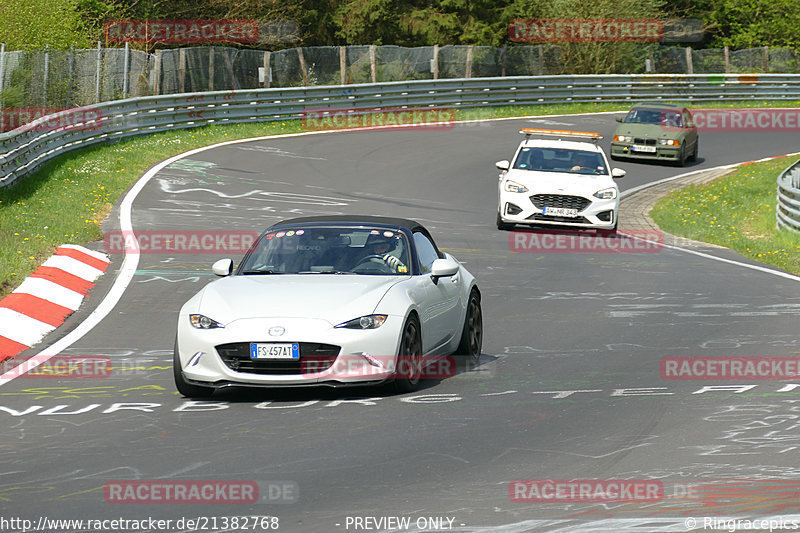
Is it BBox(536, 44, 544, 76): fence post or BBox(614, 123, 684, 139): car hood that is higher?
BBox(536, 44, 544, 76): fence post

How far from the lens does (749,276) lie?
1786cm

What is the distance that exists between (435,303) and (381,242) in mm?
735

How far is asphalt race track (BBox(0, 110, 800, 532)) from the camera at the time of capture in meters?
6.61

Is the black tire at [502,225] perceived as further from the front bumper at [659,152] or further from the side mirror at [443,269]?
the front bumper at [659,152]

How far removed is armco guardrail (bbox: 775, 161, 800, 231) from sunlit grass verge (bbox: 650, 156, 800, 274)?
0.22 meters

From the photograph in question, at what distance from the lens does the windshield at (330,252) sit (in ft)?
34.8

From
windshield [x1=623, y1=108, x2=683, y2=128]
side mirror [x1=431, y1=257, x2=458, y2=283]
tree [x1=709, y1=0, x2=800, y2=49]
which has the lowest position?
windshield [x1=623, y1=108, x2=683, y2=128]

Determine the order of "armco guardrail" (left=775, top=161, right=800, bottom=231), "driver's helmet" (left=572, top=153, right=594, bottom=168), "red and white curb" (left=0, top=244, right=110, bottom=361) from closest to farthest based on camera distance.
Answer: "red and white curb" (left=0, top=244, right=110, bottom=361) < "driver's helmet" (left=572, top=153, right=594, bottom=168) < "armco guardrail" (left=775, top=161, right=800, bottom=231)

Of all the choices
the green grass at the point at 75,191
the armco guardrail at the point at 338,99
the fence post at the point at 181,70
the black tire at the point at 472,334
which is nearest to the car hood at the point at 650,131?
the armco guardrail at the point at 338,99

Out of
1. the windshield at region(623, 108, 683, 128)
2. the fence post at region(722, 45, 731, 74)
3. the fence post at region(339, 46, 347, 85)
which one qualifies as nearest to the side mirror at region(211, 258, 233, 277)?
the windshield at region(623, 108, 683, 128)

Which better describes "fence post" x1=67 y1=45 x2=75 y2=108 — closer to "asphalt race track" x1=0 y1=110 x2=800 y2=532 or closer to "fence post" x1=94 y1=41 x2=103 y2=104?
"fence post" x1=94 y1=41 x2=103 y2=104

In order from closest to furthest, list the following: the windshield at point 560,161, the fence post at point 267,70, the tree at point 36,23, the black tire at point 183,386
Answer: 1. the black tire at point 183,386
2. the windshield at point 560,161
3. the tree at point 36,23
4. the fence post at point 267,70

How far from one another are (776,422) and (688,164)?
28.7 m

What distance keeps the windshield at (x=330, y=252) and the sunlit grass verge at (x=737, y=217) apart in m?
9.68
